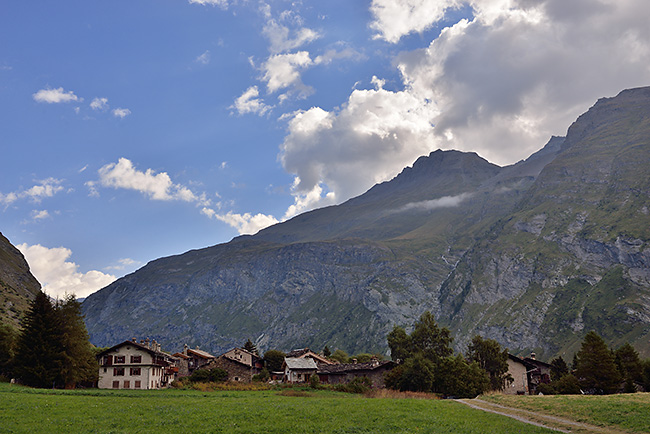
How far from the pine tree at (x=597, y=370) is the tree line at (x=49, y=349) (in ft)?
269

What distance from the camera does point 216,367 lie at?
9788 centimetres

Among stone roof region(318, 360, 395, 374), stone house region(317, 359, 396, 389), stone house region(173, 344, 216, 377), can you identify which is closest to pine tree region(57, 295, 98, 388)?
stone house region(317, 359, 396, 389)

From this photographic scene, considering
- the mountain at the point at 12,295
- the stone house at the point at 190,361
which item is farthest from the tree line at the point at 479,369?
the mountain at the point at 12,295

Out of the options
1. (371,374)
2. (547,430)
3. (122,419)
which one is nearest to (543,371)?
(371,374)

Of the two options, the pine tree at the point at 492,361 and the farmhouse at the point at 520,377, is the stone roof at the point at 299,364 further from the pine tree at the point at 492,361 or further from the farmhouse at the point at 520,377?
the farmhouse at the point at 520,377

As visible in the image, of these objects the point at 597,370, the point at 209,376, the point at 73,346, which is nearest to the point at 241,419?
the point at 73,346

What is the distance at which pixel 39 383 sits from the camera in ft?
209

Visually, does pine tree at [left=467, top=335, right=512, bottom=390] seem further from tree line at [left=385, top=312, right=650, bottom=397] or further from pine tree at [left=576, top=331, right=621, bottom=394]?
pine tree at [left=576, top=331, right=621, bottom=394]

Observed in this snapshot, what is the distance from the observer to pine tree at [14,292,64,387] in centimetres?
6369

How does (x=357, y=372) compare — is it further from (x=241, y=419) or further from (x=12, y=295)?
(x=12, y=295)

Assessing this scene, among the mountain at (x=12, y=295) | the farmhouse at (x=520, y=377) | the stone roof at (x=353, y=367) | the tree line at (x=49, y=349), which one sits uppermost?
the mountain at (x=12, y=295)

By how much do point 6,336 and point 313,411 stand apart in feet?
206

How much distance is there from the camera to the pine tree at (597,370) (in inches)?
3091

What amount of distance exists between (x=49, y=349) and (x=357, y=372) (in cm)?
6046
